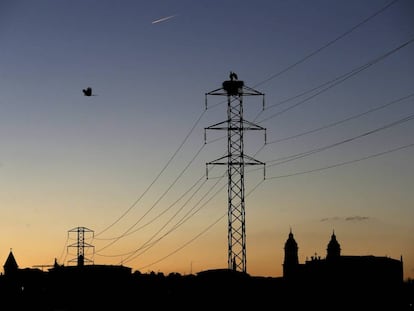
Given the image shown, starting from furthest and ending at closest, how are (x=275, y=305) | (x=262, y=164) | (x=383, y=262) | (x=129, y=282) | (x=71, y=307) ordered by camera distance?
(x=383, y=262) → (x=129, y=282) → (x=71, y=307) → (x=275, y=305) → (x=262, y=164)

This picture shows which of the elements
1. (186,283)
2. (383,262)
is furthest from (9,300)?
(383,262)

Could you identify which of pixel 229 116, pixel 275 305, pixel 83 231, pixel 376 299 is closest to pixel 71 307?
pixel 83 231

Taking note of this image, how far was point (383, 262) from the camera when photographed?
18138 cm

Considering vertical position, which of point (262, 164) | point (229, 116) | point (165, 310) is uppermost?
point (229, 116)

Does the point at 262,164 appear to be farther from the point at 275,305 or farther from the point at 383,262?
the point at 383,262

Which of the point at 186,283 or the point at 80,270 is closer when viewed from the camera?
the point at 186,283

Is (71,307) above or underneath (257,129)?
underneath

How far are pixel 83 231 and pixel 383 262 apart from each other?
71.4 meters

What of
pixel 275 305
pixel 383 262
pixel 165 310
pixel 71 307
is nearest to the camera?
pixel 275 305

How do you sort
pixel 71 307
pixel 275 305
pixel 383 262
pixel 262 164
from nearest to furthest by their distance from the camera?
pixel 262 164 → pixel 275 305 → pixel 71 307 → pixel 383 262

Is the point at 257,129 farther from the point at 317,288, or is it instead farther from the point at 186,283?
the point at 186,283

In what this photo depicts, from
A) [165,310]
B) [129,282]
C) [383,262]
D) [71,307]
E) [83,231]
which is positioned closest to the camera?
[165,310]

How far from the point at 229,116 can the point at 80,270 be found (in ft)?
337

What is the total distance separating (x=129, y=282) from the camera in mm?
165125
